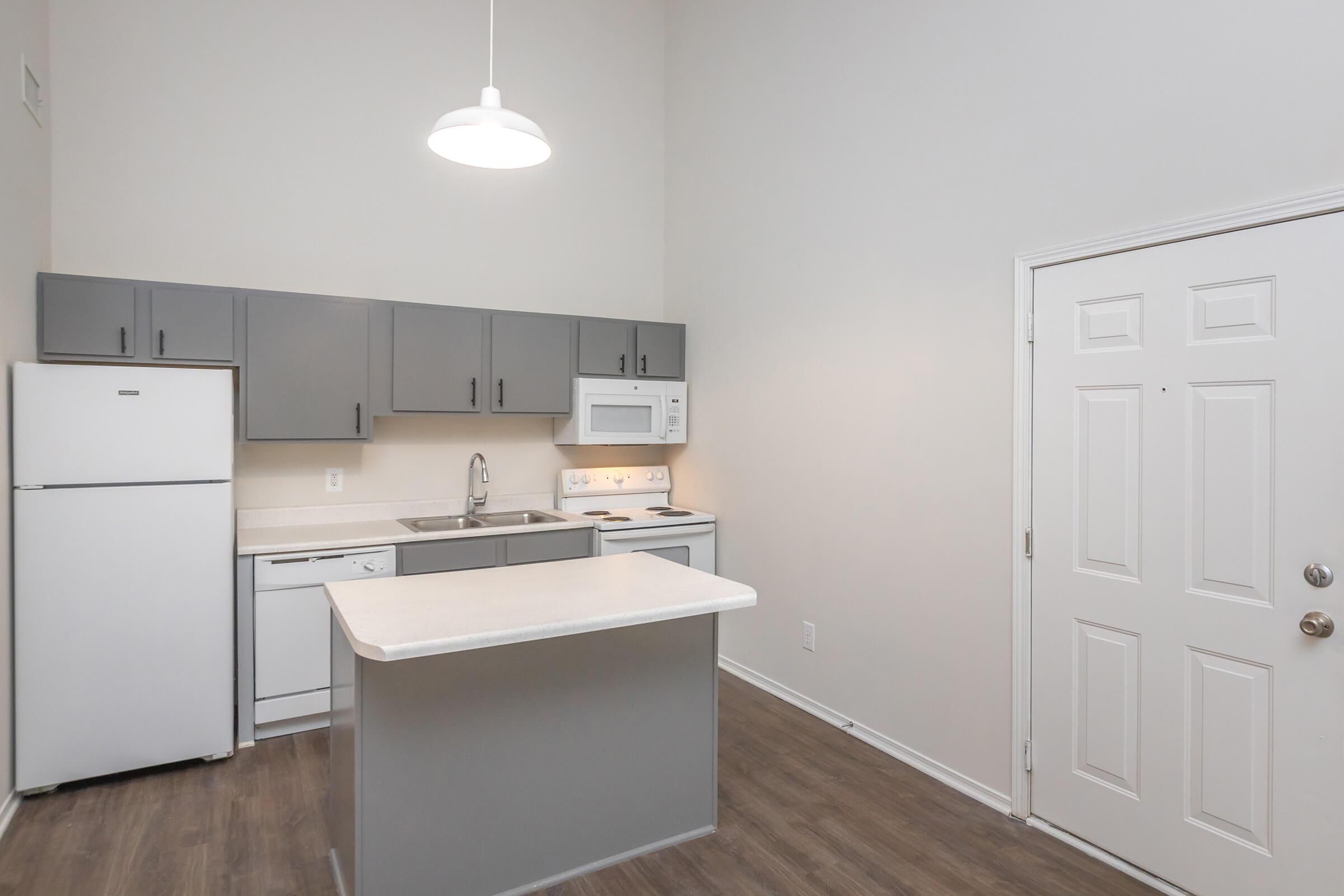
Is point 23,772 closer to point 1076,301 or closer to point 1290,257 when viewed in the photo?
point 1076,301

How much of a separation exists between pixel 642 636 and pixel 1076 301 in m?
1.76

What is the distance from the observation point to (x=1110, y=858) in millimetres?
2332

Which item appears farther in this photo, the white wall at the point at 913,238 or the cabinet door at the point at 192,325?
the cabinet door at the point at 192,325

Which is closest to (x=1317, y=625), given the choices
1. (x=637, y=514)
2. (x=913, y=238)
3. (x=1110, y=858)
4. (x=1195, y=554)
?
(x=1195, y=554)

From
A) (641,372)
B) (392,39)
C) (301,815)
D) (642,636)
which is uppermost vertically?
(392,39)

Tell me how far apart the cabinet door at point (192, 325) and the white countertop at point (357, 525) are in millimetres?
834

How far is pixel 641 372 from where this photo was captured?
4434mm

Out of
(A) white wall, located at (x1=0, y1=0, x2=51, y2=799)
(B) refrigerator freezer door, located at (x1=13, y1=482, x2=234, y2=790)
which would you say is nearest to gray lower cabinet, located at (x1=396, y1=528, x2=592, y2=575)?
(B) refrigerator freezer door, located at (x1=13, y1=482, x2=234, y2=790)

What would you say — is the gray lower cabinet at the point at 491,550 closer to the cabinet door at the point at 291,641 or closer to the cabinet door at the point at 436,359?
the cabinet door at the point at 291,641

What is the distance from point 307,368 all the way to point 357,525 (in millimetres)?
832

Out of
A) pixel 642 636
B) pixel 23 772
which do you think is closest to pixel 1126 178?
pixel 642 636

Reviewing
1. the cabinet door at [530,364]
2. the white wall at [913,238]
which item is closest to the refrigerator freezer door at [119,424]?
the cabinet door at [530,364]

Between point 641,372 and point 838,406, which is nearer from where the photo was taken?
point 838,406

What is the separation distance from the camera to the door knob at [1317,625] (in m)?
1.86
